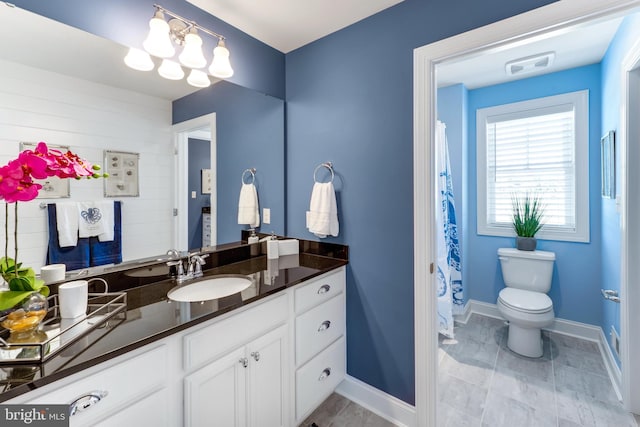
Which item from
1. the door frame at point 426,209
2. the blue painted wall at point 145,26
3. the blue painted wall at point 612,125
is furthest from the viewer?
the blue painted wall at point 612,125

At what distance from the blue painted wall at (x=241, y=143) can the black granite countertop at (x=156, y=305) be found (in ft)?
0.92

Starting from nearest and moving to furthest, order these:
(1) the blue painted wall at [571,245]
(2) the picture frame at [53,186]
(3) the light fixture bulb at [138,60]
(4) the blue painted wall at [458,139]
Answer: (2) the picture frame at [53,186] < (3) the light fixture bulb at [138,60] < (1) the blue painted wall at [571,245] < (4) the blue painted wall at [458,139]

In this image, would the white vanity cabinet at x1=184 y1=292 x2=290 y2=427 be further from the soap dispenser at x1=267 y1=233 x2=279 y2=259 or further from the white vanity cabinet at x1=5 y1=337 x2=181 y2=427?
the soap dispenser at x1=267 y1=233 x2=279 y2=259

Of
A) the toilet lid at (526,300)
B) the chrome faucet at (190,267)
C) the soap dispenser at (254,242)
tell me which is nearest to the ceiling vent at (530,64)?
the toilet lid at (526,300)

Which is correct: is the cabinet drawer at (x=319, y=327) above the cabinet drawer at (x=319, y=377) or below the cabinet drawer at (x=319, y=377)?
above

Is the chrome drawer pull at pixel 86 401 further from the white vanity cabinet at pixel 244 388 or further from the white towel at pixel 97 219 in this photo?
the white towel at pixel 97 219

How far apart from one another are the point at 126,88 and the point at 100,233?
649 millimetres

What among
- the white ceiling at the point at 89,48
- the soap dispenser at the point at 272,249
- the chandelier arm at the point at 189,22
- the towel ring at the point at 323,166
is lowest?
the soap dispenser at the point at 272,249

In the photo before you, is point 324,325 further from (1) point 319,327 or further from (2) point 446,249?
(2) point 446,249

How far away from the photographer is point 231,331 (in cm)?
114

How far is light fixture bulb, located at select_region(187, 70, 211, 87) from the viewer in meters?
1.52

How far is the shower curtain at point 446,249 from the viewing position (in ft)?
7.54

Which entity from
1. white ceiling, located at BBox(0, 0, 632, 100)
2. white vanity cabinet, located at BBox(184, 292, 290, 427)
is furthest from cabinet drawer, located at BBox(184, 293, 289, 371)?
white ceiling, located at BBox(0, 0, 632, 100)

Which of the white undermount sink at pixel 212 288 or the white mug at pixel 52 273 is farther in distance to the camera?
the white undermount sink at pixel 212 288
